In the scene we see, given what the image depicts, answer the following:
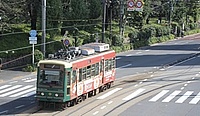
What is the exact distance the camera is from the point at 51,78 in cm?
2614

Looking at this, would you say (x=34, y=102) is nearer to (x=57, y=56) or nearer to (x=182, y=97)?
(x=57, y=56)

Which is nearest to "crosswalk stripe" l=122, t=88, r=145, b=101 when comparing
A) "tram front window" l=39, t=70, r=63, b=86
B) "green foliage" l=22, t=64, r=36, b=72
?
"tram front window" l=39, t=70, r=63, b=86

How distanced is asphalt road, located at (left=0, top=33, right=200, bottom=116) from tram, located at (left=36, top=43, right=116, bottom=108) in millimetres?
671

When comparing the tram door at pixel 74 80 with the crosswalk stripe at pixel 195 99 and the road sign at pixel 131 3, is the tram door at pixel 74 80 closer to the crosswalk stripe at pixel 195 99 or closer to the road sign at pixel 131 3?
the crosswalk stripe at pixel 195 99

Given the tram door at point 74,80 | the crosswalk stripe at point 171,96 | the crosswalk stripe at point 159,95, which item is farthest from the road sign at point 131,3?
the tram door at point 74,80

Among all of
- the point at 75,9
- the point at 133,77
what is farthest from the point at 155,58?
the point at 133,77

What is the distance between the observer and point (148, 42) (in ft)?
253

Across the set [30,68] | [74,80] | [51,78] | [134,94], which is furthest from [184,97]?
[30,68]

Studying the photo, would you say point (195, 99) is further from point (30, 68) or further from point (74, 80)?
point (30, 68)

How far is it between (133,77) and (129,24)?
43.7 m

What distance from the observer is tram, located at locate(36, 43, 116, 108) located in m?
25.9

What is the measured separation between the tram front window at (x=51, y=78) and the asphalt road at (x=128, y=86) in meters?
1.56

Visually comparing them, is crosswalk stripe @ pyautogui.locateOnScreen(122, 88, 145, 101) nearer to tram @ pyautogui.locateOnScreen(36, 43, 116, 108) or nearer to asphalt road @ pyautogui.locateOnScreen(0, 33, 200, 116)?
asphalt road @ pyautogui.locateOnScreen(0, 33, 200, 116)

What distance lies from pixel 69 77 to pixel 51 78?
3.13 ft
